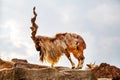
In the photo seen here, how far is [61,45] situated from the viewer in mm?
16688

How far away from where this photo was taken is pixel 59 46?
16672 millimetres

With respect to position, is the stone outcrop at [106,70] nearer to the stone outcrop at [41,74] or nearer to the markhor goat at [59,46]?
the markhor goat at [59,46]

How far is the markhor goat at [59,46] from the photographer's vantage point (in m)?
16.5

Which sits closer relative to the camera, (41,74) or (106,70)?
(41,74)

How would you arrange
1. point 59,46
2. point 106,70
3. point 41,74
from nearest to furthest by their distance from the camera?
point 41,74
point 59,46
point 106,70

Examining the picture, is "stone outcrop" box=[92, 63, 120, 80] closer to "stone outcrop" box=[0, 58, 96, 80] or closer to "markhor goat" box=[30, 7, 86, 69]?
"markhor goat" box=[30, 7, 86, 69]

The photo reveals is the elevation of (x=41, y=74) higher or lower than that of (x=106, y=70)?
higher

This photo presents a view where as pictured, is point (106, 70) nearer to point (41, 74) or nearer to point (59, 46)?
point (59, 46)

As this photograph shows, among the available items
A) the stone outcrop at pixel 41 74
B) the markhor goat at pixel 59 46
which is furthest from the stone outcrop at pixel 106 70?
the stone outcrop at pixel 41 74

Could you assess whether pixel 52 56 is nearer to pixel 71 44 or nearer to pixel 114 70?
pixel 71 44

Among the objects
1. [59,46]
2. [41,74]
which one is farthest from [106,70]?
[41,74]

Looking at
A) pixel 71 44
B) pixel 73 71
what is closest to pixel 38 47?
pixel 71 44

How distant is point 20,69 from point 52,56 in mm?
6531

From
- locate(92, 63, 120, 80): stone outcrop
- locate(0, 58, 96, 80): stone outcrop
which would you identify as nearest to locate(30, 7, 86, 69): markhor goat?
locate(92, 63, 120, 80): stone outcrop
